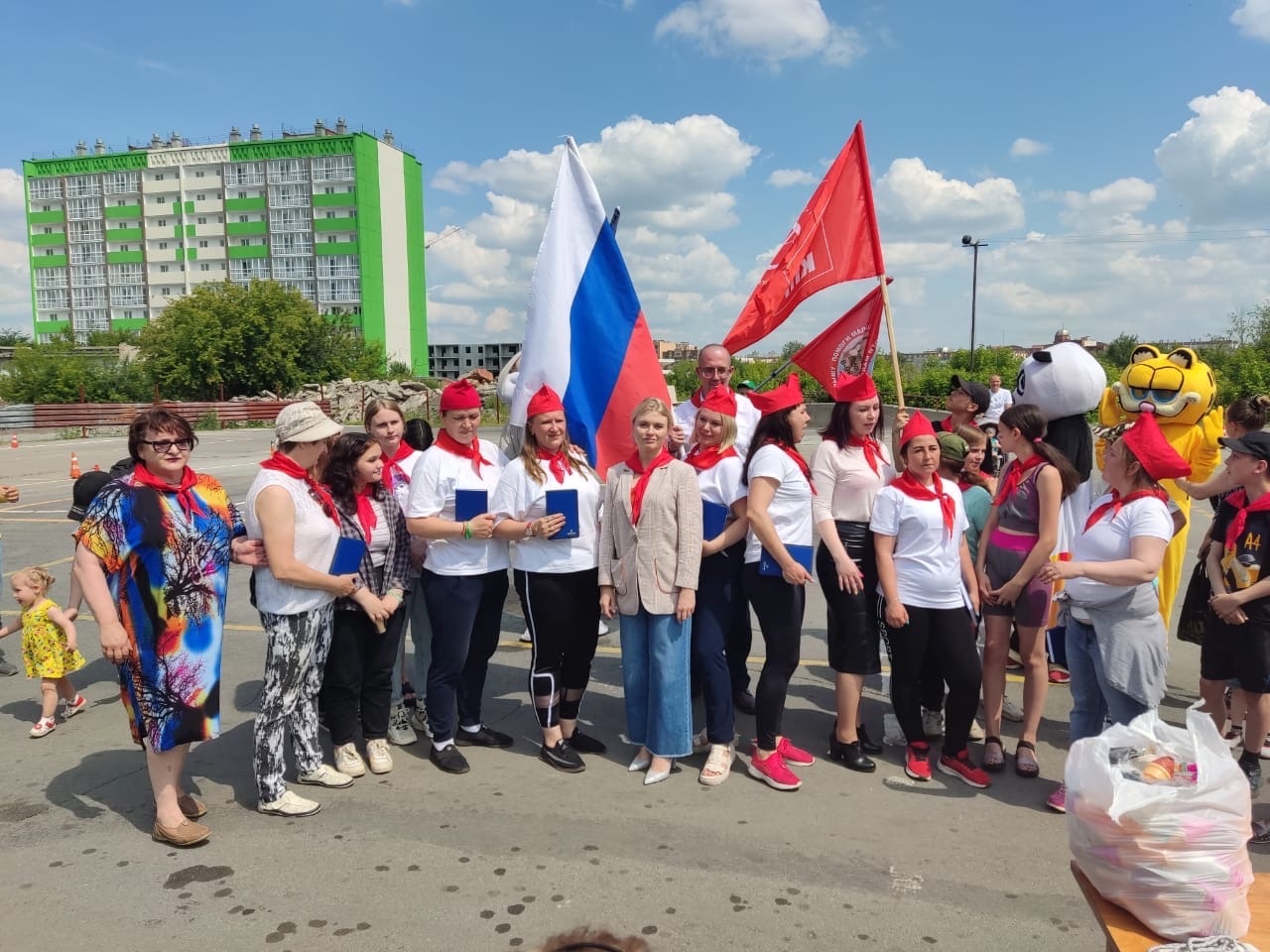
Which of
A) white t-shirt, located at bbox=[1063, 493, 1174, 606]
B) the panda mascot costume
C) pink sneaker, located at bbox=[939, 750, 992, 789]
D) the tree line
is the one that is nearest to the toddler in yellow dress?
pink sneaker, located at bbox=[939, 750, 992, 789]

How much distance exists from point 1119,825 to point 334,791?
3.26 m

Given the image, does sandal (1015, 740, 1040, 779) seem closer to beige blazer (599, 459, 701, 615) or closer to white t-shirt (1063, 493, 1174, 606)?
white t-shirt (1063, 493, 1174, 606)

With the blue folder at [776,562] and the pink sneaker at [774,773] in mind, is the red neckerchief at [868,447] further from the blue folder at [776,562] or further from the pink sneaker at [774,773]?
the pink sneaker at [774,773]

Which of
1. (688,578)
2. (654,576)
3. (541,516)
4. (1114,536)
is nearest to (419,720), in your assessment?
(541,516)

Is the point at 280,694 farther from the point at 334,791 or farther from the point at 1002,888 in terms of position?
the point at 1002,888

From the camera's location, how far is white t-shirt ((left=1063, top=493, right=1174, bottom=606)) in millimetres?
3482

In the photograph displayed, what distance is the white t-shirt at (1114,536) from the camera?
3.48m

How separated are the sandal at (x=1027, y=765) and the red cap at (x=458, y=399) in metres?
3.17

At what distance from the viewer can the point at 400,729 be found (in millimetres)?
4590

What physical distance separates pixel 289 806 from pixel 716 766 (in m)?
1.94

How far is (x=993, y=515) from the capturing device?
169 inches

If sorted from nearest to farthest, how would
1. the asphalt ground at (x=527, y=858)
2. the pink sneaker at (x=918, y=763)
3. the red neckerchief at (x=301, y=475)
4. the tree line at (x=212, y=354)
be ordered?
the asphalt ground at (x=527, y=858)
the red neckerchief at (x=301, y=475)
the pink sneaker at (x=918, y=763)
the tree line at (x=212, y=354)

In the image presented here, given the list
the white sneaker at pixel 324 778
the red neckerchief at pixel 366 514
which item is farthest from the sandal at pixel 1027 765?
the red neckerchief at pixel 366 514

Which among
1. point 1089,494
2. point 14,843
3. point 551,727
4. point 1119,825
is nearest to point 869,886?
point 1119,825
